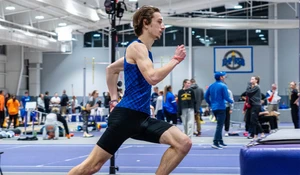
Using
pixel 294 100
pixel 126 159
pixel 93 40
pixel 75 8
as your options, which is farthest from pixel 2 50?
pixel 126 159

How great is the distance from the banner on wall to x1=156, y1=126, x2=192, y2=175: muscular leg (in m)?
28.9

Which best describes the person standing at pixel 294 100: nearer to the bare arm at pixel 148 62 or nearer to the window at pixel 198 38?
the bare arm at pixel 148 62

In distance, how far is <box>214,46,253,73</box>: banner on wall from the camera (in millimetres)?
33188

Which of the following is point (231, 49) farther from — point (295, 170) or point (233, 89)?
point (295, 170)

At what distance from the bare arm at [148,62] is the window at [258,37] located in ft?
107

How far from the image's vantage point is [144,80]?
4.71 m

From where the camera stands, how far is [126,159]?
11195 millimetres

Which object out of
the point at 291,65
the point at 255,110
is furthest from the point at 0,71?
the point at 255,110

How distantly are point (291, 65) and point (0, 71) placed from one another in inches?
711

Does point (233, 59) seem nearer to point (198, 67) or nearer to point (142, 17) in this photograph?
point (198, 67)

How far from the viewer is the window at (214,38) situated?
36.9 meters

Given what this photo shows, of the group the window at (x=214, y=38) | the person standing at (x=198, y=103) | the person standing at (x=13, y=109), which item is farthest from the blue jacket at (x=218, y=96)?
the window at (x=214, y=38)

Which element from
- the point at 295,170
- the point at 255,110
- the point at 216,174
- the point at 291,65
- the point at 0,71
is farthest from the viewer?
the point at 291,65

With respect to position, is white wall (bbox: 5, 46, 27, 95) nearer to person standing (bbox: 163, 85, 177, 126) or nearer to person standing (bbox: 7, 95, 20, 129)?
person standing (bbox: 7, 95, 20, 129)
